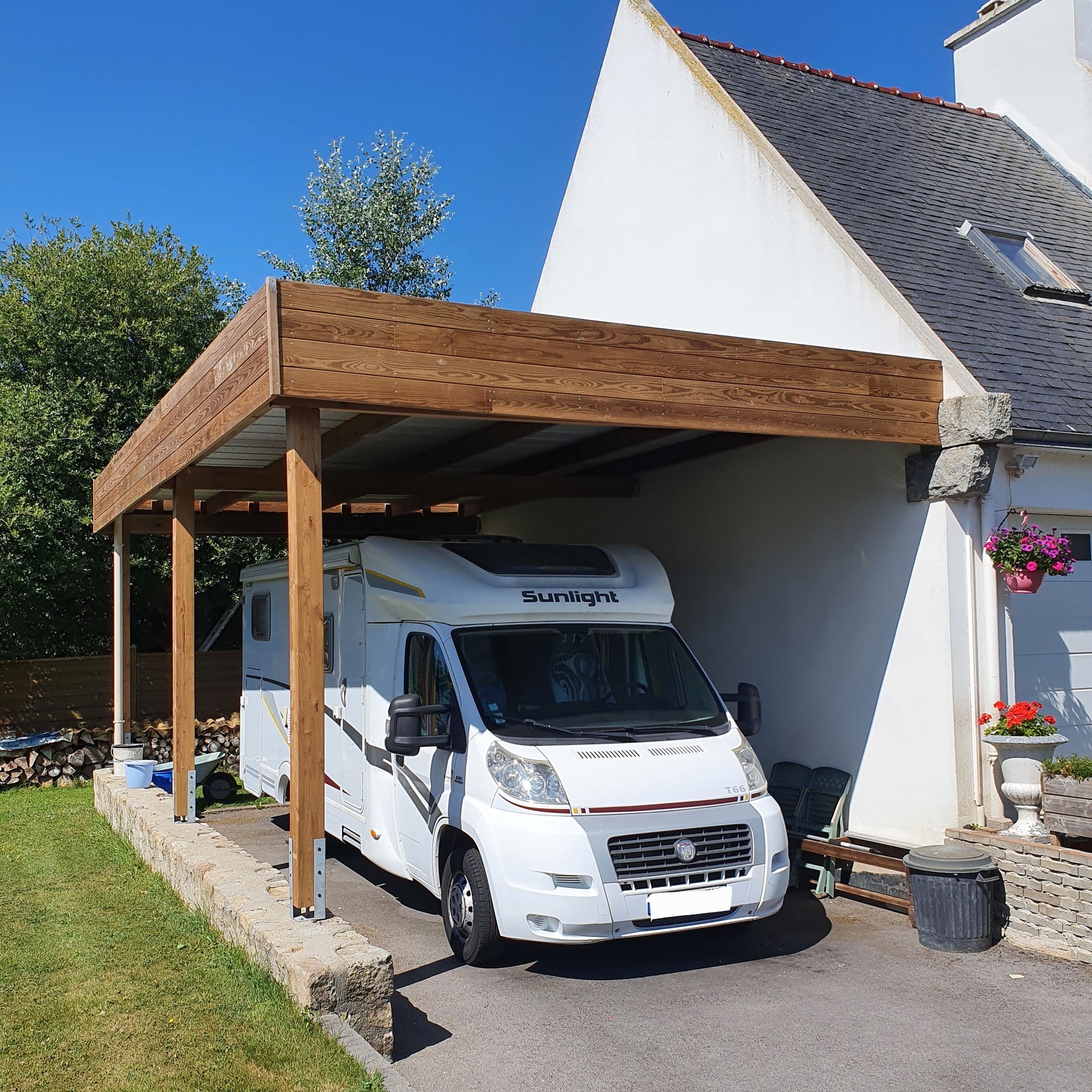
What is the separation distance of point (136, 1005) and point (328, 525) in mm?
6816

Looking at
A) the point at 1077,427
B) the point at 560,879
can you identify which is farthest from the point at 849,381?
the point at 560,879

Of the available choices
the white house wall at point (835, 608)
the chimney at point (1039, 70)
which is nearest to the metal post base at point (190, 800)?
the white house wall at point (835, 608)

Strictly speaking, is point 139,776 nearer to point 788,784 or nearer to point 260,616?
point 260,616

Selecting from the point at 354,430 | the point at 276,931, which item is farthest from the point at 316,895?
the point at 354,430

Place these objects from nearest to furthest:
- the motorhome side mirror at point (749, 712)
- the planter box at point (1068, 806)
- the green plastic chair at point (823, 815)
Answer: the planter box at point (1068, 806)
the motorhome side mirror at point (749, 712)
the green plastic chair at point (823, 815)

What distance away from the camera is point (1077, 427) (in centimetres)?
808

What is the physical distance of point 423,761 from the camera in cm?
733

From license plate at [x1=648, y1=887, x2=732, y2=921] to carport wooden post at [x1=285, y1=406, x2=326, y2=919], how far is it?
1.83 metres

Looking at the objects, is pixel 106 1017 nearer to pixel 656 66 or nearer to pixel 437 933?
pixel 437 933

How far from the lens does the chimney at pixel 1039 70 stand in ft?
44.2

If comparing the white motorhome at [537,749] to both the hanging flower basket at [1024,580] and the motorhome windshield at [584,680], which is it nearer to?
the motorhome windshield at [584,680]

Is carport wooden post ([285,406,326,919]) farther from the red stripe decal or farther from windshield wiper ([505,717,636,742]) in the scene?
the red stripe decal

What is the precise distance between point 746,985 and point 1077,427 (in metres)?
4.72

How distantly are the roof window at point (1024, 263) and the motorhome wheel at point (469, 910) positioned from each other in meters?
7.18
